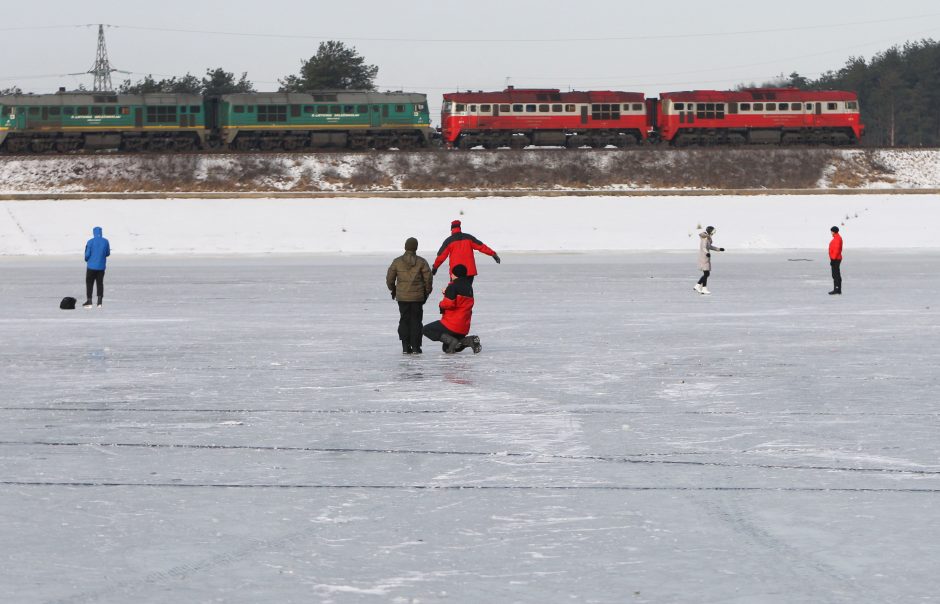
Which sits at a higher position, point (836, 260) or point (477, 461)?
point (836, 260)

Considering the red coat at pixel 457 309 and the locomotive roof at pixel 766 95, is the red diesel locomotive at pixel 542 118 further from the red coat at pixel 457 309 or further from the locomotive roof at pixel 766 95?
the red coat at pixel 457 309

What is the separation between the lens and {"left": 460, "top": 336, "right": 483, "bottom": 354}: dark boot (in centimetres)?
1383

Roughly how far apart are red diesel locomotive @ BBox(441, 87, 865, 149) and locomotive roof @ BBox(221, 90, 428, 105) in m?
2.42

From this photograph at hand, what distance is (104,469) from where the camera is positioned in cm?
783

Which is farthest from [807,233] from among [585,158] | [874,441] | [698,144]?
[874,441]

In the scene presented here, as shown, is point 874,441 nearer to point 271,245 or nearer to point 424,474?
point 424,474

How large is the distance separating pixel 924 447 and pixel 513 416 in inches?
117

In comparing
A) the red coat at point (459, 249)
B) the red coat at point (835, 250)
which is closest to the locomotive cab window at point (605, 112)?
the red coat at point (835, 250)

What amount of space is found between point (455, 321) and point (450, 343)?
0.25m

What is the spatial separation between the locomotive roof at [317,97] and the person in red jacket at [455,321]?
40717 millimetres

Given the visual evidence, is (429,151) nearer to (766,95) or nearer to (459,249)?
(766,95)

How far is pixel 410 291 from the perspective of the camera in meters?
14.0

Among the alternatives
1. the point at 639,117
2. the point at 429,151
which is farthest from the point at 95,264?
the point at 639,117

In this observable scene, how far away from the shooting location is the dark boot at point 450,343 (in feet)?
46.0
